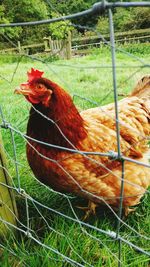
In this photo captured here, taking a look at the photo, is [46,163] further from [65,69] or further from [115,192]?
[65,69]

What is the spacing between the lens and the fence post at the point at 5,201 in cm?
145

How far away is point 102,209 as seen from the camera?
1771 millimetres

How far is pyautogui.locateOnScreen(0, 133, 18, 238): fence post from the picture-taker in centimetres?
145

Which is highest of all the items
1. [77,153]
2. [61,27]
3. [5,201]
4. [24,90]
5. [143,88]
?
[61,27]

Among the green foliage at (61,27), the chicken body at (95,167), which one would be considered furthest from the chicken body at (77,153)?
the green foliage at (61,27)

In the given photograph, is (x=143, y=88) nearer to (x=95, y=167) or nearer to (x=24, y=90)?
(x=95, y=167)

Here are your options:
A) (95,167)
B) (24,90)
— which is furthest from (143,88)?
(24,90)

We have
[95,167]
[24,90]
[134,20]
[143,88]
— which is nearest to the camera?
[24,90]

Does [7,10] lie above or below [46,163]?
above

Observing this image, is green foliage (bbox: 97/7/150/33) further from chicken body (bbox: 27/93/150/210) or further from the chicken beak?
the chicken beak

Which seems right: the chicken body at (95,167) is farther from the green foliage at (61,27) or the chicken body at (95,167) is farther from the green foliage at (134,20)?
the green foliage at (134,20)

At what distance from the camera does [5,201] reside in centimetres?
150

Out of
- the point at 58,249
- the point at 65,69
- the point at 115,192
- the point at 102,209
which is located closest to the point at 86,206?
the point at 102,209

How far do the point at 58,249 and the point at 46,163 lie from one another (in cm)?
36
